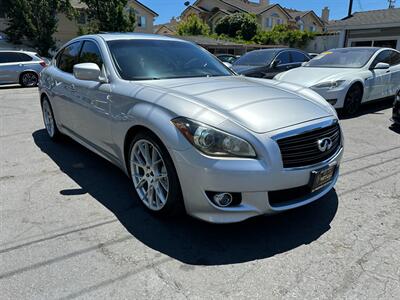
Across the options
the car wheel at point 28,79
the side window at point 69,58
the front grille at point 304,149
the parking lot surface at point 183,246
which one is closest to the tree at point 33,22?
the car wheel at point 28,79

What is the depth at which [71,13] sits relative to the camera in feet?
104

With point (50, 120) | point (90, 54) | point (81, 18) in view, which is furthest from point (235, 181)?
point (81, 18)

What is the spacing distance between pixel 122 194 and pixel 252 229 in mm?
1481

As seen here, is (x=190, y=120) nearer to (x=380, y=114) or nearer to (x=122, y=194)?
(x=122, y=194)

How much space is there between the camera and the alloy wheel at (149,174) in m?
3.02

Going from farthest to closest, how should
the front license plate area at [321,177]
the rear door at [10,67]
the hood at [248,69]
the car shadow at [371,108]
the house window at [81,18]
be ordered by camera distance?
the house window at [81,18] < the rear door at [10,67] < the hood at [248,69] < the car shadow at [371,108] < the front license plate area at [321,177]

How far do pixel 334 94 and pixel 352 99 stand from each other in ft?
2.17

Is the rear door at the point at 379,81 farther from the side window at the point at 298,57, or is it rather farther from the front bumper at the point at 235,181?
the front bumper at the point at 235,181

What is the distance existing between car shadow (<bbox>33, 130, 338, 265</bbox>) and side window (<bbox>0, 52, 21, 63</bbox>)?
13021 millimetres

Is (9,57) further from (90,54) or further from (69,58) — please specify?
(90,54)

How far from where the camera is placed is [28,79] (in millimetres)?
14797

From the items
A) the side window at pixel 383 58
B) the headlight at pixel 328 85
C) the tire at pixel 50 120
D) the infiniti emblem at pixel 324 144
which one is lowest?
the tire at pixel 50 120

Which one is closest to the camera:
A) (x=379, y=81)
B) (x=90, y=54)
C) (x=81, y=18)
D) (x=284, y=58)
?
(x=90, y=54)

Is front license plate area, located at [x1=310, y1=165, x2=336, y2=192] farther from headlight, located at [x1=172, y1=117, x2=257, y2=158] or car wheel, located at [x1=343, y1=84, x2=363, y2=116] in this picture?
car wheel, located at [x1=343, y1=84, x2=363, y2=116]
